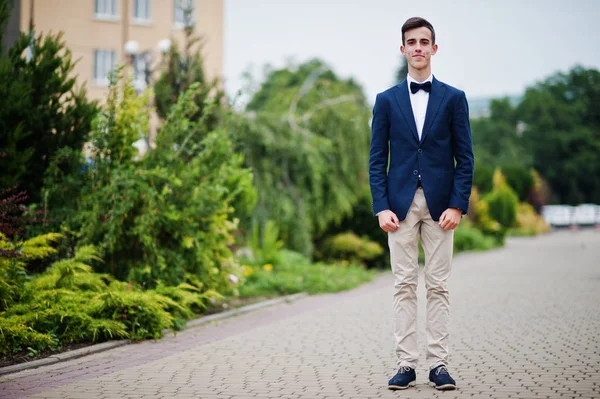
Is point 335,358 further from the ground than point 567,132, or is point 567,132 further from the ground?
point 567,132

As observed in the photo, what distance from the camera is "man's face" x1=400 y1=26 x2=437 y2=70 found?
18.3ft

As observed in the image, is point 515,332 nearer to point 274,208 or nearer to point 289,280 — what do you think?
point 289,280

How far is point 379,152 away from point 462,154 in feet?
1.86

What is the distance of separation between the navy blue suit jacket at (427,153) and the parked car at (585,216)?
52185 mm

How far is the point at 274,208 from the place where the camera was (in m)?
16.6

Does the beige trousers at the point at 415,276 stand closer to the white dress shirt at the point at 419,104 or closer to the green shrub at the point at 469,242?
the white dress shirt at the point at 419,104

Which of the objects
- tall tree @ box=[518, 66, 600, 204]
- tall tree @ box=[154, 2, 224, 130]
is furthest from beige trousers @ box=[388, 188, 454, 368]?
tall tree @ box=[518, 66, 600, 204]

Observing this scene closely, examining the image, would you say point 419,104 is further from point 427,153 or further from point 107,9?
point 107,9

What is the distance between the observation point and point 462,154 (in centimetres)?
562

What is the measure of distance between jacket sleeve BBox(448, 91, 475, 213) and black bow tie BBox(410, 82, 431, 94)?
223 millimetres

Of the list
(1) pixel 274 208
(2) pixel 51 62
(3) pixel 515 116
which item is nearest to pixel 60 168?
(2) pixel 51 62

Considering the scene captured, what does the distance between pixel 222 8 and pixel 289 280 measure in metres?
26.5

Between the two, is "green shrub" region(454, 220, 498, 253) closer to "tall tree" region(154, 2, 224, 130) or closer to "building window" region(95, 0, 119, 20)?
"tall tree" region(154, 2, 224, 130)

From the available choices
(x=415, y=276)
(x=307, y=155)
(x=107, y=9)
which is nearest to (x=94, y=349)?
(x=415, y=276)
